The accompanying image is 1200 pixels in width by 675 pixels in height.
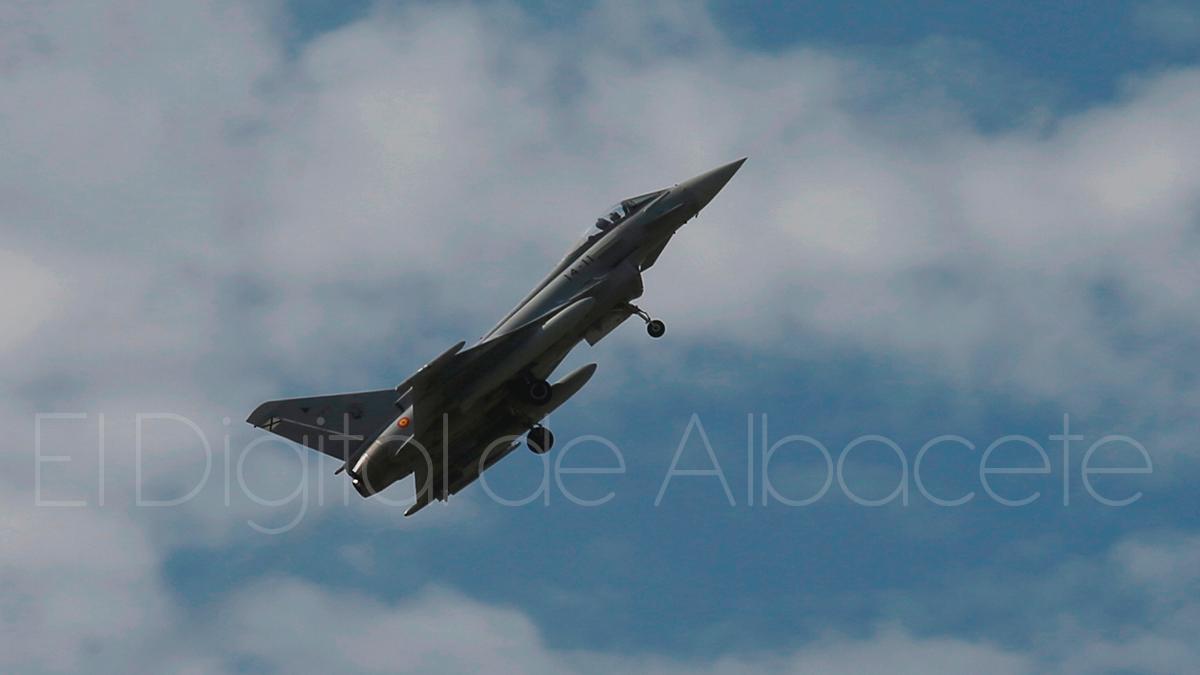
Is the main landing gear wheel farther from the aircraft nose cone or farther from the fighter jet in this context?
the aircraft nose cone

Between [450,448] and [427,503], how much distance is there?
1.46 m

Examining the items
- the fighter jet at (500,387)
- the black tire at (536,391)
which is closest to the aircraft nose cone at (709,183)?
the fighter jet at (500,387)

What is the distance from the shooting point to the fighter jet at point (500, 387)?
3175 cm

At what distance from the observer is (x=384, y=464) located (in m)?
32.0

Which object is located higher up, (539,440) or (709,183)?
(709,183)

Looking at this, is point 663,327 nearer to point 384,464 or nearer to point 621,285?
point 621,285

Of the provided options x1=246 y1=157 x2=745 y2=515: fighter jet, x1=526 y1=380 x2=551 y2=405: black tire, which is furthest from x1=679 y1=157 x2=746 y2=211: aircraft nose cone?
x1=526 y1=380 x2=551 y2=405: black tire

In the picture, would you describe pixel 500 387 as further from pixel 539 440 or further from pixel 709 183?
pixel 709 183

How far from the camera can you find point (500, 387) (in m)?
32.6

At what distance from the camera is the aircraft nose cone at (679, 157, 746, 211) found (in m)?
33.5

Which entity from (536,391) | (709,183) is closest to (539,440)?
(536,391)

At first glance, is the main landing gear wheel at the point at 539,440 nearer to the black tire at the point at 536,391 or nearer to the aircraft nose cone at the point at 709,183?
the black tire at the point at 536,391

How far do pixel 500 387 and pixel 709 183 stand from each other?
6016 millimetres

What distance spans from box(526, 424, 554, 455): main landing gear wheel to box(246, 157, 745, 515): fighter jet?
3cm
